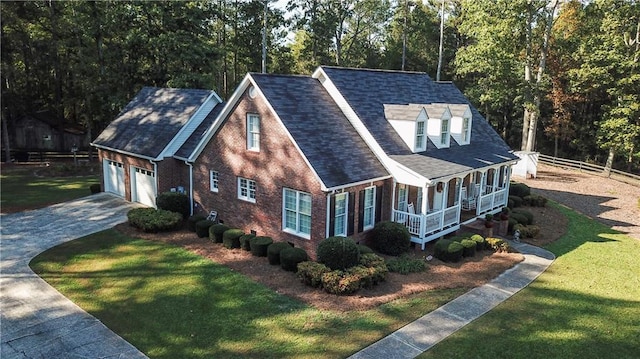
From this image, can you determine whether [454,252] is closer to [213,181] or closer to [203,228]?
[203,228]

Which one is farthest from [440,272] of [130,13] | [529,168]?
[130,13]

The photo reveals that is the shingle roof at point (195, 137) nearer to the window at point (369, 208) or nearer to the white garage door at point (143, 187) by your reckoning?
the white garage door at point (143, 187)

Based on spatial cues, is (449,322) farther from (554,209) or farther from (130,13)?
(130,13)

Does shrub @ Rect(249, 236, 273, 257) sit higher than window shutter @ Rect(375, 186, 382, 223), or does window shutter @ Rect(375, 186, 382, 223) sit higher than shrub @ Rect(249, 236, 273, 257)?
window shutter @ Rect(375, 186, 382, 223)

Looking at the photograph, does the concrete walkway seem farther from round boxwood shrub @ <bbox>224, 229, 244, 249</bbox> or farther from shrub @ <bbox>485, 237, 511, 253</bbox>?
round boxwood shrub @ <bbox>224, 229, 244, 249</bbox>

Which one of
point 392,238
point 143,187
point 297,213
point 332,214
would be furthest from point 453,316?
point 143,187

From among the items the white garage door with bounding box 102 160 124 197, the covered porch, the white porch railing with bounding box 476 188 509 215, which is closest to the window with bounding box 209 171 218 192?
the white garage door with bounding box 102 160 124 197
